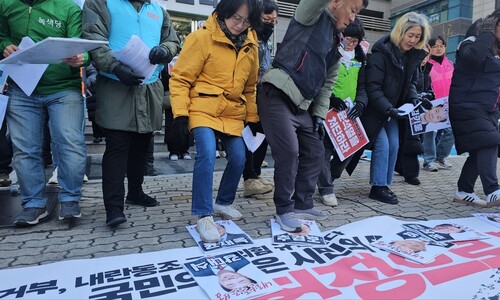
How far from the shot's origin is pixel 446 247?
246 cm

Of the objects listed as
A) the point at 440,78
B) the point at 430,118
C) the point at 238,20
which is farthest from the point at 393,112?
the point at 440,78

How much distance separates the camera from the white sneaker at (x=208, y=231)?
2.44 metres

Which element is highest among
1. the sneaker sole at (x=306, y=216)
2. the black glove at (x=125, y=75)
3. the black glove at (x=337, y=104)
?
the black glove at (x=125, y=75)

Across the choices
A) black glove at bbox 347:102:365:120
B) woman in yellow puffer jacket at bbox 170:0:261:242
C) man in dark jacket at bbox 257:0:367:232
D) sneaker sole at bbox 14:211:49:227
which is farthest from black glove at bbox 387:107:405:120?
sneaker sole at bbox 14:211:49:227

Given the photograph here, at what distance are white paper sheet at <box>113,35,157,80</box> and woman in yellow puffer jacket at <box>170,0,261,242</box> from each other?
8.4 inches

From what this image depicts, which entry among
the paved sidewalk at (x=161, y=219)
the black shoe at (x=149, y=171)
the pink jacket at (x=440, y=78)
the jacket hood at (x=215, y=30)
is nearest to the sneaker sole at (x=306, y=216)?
the paved sidewalk at (x=161, y=219)

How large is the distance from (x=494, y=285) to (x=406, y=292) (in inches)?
19.6

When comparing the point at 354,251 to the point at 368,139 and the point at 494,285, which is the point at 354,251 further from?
the point at 368,139

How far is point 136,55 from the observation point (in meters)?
2.55

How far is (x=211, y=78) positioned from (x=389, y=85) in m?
1.94

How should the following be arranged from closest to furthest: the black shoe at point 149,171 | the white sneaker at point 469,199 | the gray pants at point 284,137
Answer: the gray pants at point 284,137, the white sneaker at point 469,199, the black shoe at point 149,171

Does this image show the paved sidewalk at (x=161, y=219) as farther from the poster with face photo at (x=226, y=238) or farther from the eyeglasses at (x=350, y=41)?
the eyeglasses at (x=350, y=41)

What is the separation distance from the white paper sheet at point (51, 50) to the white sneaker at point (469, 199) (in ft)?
11.7

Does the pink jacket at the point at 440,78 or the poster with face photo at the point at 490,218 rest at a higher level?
the pink jacket at the point at 440,78
